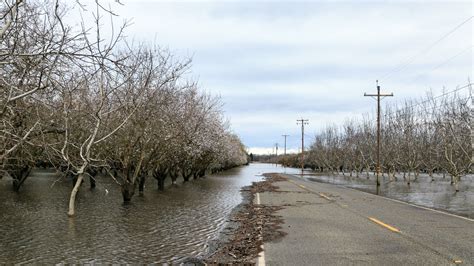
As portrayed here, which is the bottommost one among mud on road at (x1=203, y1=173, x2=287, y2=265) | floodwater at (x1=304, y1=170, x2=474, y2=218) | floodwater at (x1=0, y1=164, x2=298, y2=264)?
floodwater at (x1=0, y1=164, x2=298, y2=264)

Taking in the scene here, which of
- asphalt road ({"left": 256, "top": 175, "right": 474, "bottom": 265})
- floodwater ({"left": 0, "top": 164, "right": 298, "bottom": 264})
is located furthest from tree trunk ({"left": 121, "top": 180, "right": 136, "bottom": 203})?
asphalt road ({"left": 256, "top": 175, "right": 474, "bottom": 265})

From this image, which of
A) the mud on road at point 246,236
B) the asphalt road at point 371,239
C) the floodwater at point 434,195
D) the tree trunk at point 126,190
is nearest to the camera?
the asphalt road at point 371,239

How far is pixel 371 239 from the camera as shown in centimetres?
977

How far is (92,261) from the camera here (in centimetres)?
838

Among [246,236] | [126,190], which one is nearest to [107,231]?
[246,236]

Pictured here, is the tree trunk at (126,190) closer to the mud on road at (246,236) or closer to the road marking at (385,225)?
the mud on road at (246,236)

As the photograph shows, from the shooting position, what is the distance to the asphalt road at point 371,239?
7.77 meters

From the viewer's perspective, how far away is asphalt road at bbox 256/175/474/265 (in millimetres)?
7773

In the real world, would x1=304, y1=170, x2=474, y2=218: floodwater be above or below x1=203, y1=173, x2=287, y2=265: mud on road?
above

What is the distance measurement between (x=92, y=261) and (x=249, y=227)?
15.7 ft

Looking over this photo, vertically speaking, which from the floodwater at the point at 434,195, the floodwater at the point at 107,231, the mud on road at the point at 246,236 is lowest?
the floodwater at the point at 107,231

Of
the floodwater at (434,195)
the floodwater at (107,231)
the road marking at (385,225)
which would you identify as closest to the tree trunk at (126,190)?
the floodwater at (107,231)

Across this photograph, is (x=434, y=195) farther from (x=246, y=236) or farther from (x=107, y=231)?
(x=107, y=231)

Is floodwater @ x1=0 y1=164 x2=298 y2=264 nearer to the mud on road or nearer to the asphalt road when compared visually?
the mud on road
